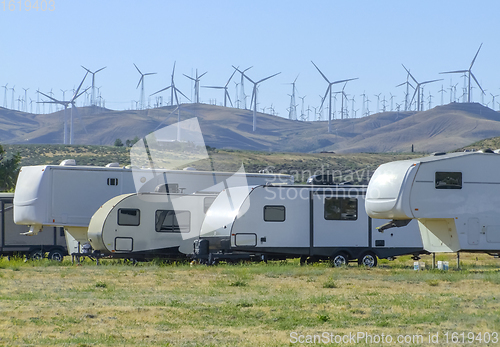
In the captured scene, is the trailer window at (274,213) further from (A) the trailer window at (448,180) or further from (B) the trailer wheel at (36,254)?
(B) the trailer wheel at (36,254)

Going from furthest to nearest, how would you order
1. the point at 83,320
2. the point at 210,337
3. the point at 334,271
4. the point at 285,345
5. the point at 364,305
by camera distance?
the point at 334,271 < the point at 364,305 < the point at 83,320 < the point at 210,337 < the point at 285,345

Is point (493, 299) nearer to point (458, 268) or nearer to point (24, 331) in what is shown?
point (458, 268)

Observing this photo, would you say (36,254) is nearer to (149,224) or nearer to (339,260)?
(149,224)

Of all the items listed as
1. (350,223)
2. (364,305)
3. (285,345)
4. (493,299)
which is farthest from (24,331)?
(350,223)

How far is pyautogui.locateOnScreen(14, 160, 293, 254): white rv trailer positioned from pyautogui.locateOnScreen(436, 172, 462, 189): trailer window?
24.4 feet

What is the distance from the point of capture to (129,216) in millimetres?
19016

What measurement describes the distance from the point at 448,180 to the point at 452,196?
0.39 metres

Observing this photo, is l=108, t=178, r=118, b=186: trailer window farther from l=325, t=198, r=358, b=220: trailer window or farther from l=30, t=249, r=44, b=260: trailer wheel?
l=325, t=198, r=358, b=220: trailer window

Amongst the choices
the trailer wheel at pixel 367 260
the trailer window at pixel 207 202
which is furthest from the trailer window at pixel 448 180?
the trailer window at pixel 207 202

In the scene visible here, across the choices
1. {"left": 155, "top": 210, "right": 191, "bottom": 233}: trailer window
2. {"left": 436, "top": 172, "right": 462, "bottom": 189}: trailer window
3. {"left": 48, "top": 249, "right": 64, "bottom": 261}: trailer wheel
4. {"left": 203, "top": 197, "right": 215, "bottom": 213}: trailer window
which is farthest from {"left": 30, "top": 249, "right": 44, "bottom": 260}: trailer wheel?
{"left": 436, "top": 172, "right": 462, "bottom": 189}: trailer window

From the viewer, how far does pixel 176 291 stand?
13.6m

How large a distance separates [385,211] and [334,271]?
7.02ft

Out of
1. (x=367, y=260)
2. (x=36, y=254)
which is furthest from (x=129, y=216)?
(x=367, y=260)

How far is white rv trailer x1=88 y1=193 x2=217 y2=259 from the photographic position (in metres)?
18.9
